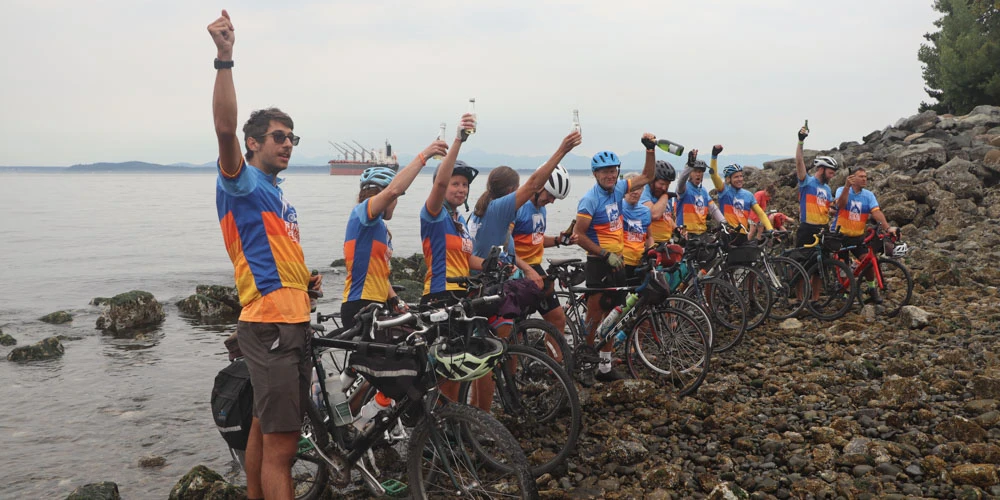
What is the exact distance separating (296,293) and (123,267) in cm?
2774

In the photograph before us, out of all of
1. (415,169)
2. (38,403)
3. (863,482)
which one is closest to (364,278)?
(415,169)

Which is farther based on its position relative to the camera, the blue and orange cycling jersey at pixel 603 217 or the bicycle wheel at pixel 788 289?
the bicycle wheel at pixel 788 289

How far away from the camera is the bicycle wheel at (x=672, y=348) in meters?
7.14

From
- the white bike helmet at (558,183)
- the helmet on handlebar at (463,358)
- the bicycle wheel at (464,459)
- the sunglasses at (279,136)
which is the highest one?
the sunglasses at (279,136)

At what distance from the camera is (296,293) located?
4016mm

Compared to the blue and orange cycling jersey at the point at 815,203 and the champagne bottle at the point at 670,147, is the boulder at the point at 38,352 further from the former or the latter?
the blue and orange cycling jersey at the point at 815,203

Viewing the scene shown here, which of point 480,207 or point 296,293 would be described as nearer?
point 296,293

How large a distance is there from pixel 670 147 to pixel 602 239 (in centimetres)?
130

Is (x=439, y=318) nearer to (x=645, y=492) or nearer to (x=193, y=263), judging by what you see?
(x=645, y=492)

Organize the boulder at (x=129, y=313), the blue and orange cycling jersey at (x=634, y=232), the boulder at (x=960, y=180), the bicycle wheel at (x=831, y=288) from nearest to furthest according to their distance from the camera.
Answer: the blue and orange cycling jersey at (x=634, y=232), the bicycle wheel at (x=831, y=288), the boulder at (x=129, y=313), the boulder at (x=960, y=180)

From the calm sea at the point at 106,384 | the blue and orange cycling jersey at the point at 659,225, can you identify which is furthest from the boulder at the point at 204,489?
the blue and orange cycling jersey at the point at 659,225

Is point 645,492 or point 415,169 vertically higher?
point 415,169

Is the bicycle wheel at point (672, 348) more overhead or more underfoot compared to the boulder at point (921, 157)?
more underfoot

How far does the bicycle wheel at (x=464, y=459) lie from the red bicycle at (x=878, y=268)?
862 cm
